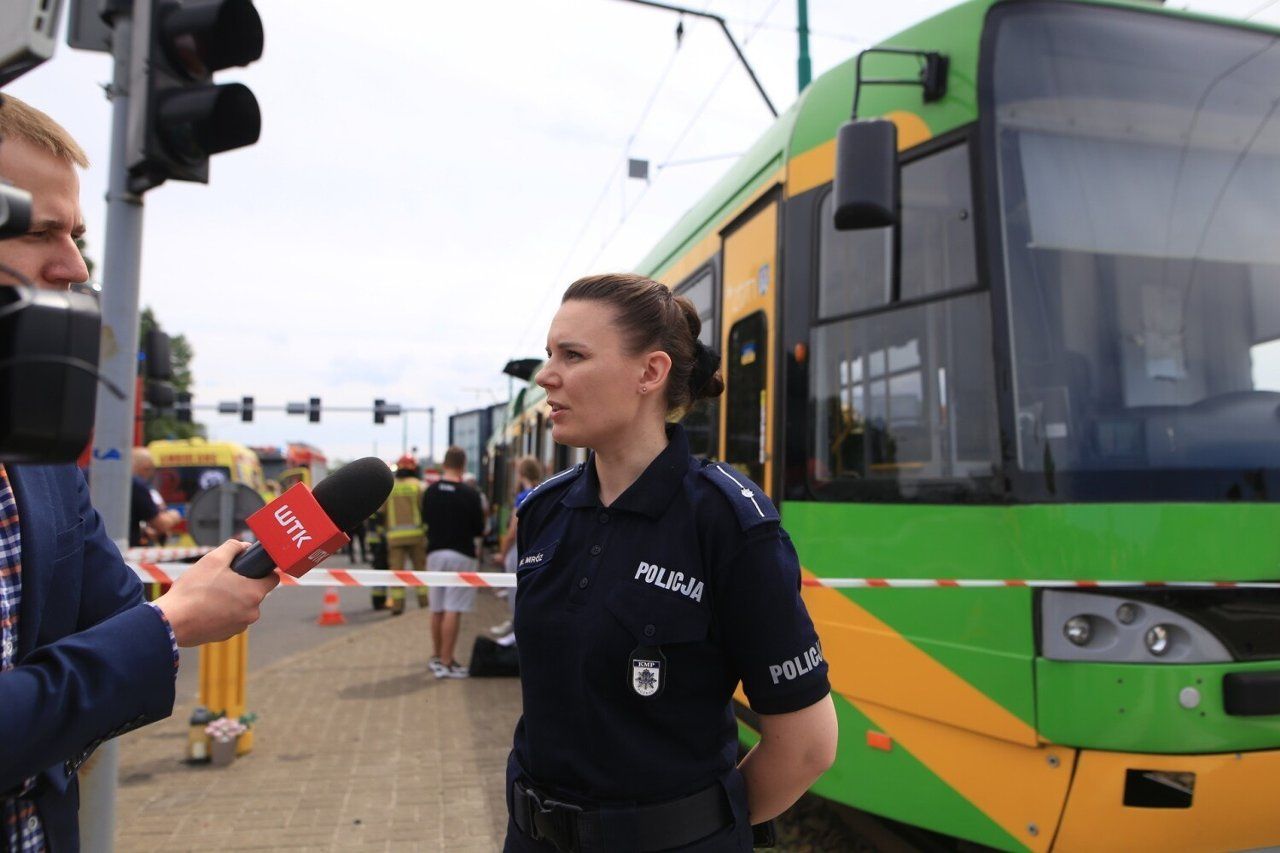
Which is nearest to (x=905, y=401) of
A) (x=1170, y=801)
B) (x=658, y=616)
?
(x=1170, y=801)

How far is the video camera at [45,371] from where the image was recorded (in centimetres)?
92

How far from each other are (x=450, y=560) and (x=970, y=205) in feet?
20.9

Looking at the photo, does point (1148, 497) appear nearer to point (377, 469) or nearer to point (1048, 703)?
point (1048, 703)

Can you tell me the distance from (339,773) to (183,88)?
379 cm

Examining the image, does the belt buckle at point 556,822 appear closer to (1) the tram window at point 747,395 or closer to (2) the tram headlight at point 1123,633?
(2) the tram headlight at point 1123,633

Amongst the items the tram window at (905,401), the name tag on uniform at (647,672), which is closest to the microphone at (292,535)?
the name tag on uniform at (647,672)

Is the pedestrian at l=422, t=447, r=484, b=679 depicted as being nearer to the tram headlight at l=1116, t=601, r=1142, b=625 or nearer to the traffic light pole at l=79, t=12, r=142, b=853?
the traffic light pole at l=79, t=12, r=142, b=853

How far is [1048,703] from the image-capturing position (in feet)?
10.4

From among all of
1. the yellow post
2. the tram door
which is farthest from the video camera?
the yellow post

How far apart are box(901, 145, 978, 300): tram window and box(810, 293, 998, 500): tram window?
0.34ft

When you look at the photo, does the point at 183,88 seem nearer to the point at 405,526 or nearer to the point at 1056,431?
the point at 1056,431

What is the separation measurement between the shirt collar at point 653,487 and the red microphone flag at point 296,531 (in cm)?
59

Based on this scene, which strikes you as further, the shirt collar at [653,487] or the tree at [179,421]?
the tree at [179,421]

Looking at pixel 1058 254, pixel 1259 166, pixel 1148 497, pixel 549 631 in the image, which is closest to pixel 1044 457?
pixel 1148 497
